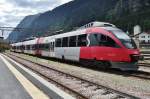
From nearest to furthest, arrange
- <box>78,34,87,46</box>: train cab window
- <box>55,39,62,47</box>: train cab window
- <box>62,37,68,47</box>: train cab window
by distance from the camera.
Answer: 1. <box>78,34,87,46</box>: train cab window
2. <box>62,37,68,47</box>: train cab window
3. <box>55,39,62,47</box>: train cab window

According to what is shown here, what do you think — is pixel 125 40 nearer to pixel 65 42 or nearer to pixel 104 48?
pixel 104 48

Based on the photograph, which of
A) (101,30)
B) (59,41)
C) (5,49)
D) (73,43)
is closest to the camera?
(101,30)

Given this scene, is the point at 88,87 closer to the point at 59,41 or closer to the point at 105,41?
the point at 105,41

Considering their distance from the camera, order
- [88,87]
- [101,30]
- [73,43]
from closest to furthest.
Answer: [88,87]
[101,30]
[73,43]

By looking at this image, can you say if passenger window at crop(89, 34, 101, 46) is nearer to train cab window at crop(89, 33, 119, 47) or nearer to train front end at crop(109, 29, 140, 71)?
train cab window at crop(89, 33, 119, 47)

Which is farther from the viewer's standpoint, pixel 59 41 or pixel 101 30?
pixel 59 41

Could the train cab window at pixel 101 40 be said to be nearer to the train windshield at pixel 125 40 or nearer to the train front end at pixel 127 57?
the train windshield at pixel 125 40

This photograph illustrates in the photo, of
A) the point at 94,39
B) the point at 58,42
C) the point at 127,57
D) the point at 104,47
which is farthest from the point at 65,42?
the point at 127,57

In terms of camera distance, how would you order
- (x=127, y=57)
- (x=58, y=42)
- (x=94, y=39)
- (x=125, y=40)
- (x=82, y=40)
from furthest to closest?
(x=58, y=42)
(x=82, y=40)
(x=94, y=39)
(x=125, y=40)
(x=127, y=57)

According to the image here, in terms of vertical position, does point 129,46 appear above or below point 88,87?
above

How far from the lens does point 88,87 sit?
612 inches

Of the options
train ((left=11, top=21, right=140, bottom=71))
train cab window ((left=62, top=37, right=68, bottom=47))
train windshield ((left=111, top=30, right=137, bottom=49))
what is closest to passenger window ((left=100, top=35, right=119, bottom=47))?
train ((left=11, top=21, right=140, bottom=71))

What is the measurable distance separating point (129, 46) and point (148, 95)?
36.0 feet

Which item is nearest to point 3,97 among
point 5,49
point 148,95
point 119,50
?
point 148,95
